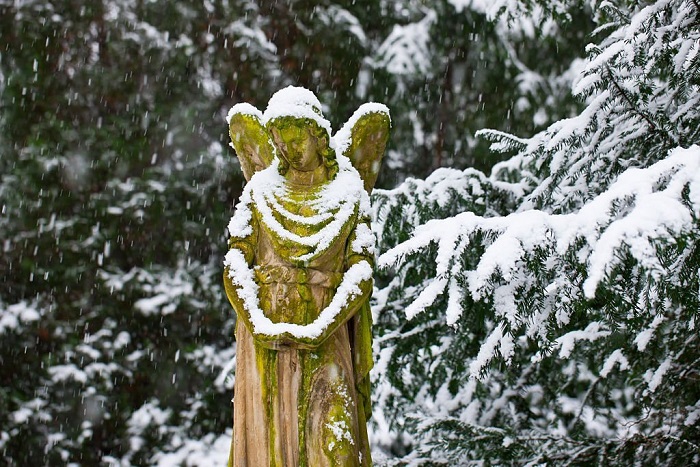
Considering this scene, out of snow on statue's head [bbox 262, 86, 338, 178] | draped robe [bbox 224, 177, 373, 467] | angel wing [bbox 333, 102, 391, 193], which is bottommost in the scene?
draped robe [bbox 224, 177, 373, 467]

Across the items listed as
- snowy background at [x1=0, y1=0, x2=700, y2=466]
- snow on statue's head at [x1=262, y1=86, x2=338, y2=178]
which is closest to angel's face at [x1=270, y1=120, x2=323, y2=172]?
snow on statue's head at [x1=262, y1=86, x2=338, y2=178]

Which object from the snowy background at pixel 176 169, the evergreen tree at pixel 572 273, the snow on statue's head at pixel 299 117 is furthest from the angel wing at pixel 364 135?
the snowy background at pixel 176 169

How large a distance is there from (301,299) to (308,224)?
33cm

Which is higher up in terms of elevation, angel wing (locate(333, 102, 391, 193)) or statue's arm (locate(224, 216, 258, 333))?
angel wing (locate(333, 102, 391, 193))

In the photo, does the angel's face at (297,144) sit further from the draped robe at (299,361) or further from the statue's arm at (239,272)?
the statue's arm at (239,272)

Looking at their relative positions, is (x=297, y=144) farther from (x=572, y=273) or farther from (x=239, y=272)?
(x=572, y=273)

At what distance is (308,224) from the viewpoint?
142 inches

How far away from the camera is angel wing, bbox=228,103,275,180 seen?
3.98 metres

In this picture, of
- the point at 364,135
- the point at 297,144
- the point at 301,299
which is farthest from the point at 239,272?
the point at 364,135

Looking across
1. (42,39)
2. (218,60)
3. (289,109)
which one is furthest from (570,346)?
(42,39)

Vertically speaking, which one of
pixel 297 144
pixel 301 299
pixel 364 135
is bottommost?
pixel 301 299

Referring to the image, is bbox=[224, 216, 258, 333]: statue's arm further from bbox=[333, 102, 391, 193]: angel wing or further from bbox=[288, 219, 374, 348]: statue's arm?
bbox=[333, 102, 391, 193]: angel wing

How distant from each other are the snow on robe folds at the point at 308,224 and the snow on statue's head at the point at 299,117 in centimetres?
16

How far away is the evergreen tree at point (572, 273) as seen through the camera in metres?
3.21
